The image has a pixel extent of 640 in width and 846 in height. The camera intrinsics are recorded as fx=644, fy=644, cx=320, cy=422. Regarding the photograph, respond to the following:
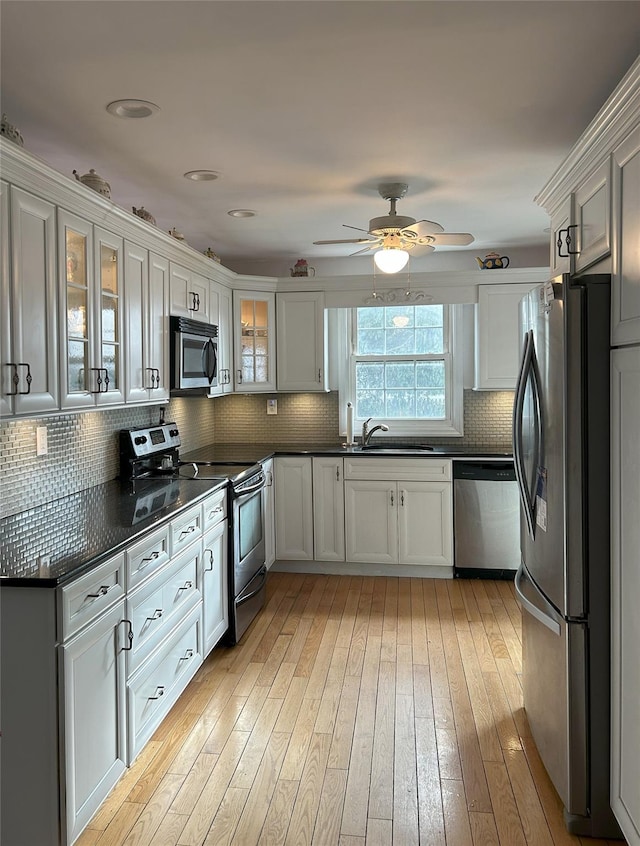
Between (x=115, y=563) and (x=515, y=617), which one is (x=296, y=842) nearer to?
(x=115, y=563)

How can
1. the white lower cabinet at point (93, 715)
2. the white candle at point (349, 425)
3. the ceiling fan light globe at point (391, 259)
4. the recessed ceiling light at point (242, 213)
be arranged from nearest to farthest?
the white lower cabinet at point (93, 715) → the ceiling fan light globe at point (391, 259) → the recessed ceiling light at point (242, 213) → the white candle at point (349, 425)

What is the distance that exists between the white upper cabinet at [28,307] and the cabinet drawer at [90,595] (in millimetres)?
635

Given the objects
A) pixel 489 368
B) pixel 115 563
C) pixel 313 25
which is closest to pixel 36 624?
pixel 115 563

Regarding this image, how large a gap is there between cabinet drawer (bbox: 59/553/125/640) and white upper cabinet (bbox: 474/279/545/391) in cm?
339

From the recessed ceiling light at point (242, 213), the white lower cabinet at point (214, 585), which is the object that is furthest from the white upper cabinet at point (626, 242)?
the recessed ceiling light at point (242, 213)

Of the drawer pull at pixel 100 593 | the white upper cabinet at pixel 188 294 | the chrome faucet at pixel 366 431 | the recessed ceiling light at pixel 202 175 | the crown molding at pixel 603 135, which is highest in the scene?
the recessed ceiling light at pixel 202 175

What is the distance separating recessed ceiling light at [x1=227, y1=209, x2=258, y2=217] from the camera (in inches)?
153

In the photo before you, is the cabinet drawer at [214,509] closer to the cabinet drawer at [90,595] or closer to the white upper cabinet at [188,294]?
the cabinet drawer at [90,595]

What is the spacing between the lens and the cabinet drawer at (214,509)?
10.6ft

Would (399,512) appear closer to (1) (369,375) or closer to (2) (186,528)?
(1) (369,375)

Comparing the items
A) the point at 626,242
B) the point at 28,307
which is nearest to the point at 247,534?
the point at 28,307

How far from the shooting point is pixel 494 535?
468 cm

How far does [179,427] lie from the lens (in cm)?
471

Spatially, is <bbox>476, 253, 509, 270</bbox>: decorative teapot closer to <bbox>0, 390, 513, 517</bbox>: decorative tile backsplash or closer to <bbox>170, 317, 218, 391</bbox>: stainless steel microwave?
<bbox>0, 390, 513, 517</bbox>: decorative tile backsplash
